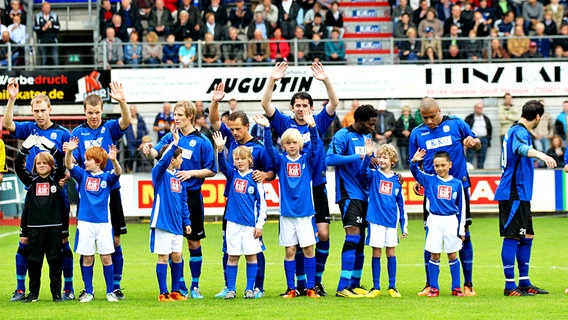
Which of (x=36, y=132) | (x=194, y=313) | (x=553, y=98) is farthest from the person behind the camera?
(x=553, y=98)

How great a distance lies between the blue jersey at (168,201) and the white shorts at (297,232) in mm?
1145

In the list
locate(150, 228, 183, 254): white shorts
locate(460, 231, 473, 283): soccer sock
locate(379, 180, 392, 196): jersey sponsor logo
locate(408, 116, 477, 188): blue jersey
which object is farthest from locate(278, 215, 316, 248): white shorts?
locate(460, 231, 473, 283): soccer sock

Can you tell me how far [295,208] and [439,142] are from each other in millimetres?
1939

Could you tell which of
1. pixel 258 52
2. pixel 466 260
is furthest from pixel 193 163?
pixel 258 52

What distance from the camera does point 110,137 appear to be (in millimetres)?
13188

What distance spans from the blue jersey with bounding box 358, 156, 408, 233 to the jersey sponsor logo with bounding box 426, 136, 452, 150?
0.58 m

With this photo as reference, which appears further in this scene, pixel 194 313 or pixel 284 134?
pixel 284 134

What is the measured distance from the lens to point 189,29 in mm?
28547

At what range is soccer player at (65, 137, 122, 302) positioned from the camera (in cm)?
1258

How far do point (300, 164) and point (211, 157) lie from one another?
3.66ft

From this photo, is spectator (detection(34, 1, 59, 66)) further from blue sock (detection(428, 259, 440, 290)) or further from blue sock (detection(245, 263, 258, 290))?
blue sock (detection(428, 259, 440, 290))

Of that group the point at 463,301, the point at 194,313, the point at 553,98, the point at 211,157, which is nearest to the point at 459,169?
the point at 463,301

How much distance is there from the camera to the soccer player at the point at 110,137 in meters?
12.9

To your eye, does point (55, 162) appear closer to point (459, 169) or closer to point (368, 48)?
point (459, 169)
